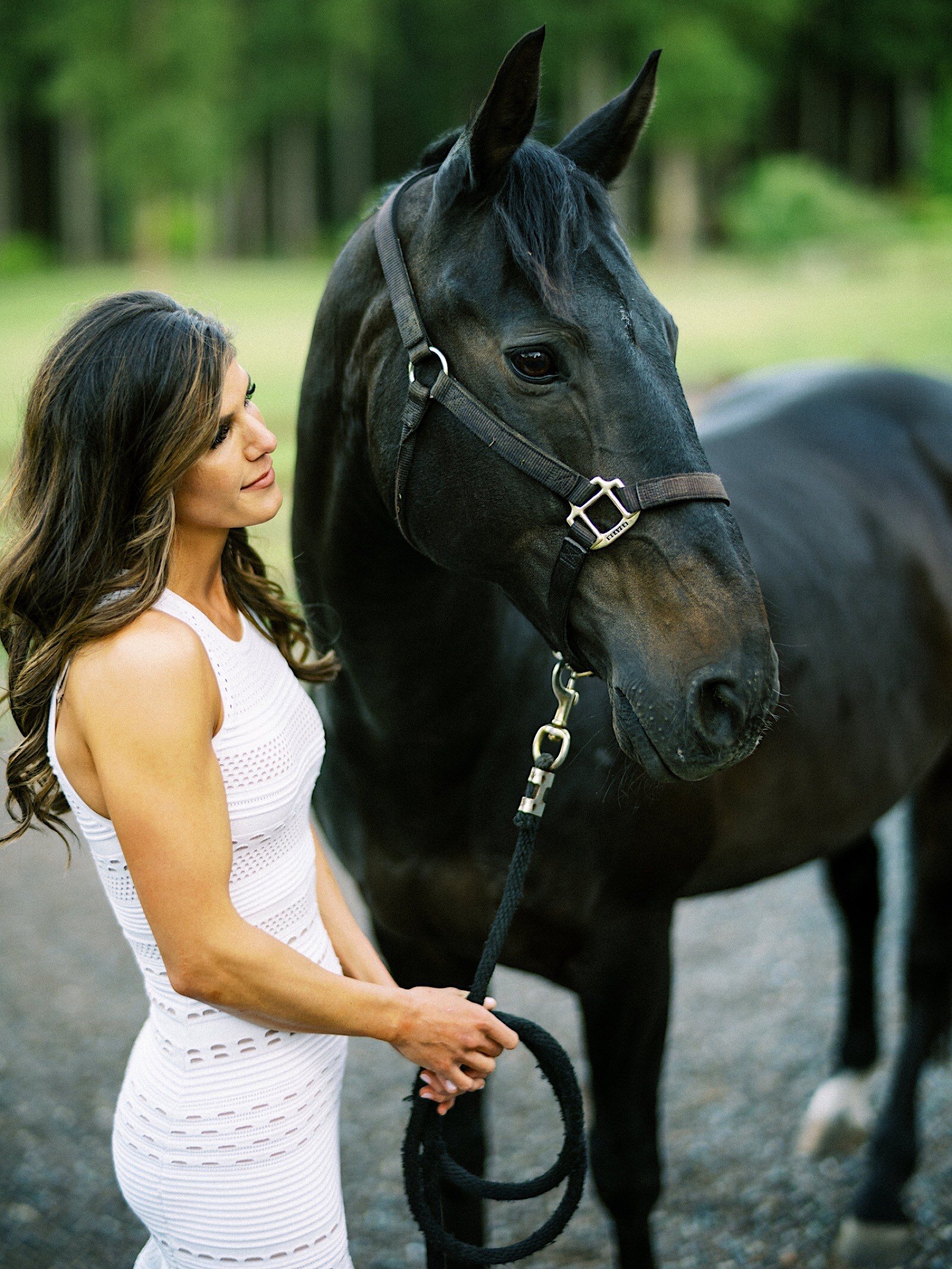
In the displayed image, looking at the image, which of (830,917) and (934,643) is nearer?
(934,643)

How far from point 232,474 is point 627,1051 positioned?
1344 mm

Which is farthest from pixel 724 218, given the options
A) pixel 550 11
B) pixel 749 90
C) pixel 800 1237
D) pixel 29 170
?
pixel 800 1237

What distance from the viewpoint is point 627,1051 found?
1997 millimetres

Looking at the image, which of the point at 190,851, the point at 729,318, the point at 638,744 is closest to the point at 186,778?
the point at 190,851

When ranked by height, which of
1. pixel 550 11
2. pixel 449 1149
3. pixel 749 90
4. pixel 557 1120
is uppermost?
pixel 550 11

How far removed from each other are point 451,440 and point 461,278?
0.22 meters

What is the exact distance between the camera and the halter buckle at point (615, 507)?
131 cm

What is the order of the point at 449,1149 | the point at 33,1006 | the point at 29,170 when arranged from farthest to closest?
the point at 29,170 < the point at 33,1006 < the point at 449,1149

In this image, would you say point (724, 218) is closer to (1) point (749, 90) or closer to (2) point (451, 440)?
(1) point (749, 90)

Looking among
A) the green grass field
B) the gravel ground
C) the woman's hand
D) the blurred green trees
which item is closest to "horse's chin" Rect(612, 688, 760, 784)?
the woman's hand

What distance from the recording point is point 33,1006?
11.9ft

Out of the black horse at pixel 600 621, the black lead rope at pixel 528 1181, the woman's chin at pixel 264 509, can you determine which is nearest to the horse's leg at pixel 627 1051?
the black horse at pixel 600 621

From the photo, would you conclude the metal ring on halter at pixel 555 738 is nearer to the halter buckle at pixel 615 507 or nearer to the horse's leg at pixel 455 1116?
the halter buckle at pixel 615 507

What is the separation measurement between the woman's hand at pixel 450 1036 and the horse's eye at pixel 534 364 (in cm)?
81
